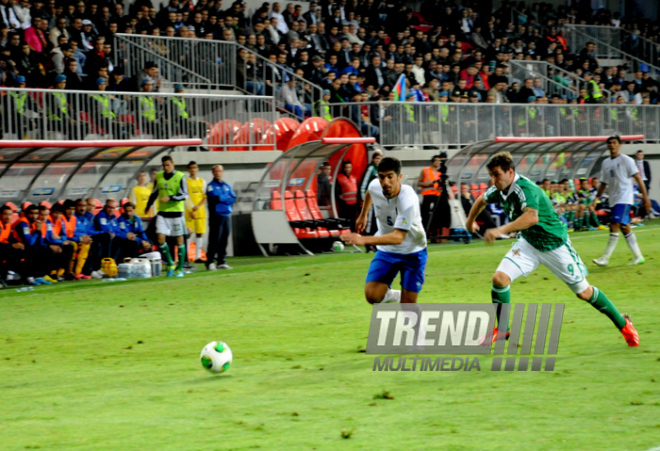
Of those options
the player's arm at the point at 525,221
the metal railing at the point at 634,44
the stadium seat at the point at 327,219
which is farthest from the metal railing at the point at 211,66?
the metal railing at the point at 634,44

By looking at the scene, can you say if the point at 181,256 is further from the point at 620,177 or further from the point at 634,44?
the point at 634,44

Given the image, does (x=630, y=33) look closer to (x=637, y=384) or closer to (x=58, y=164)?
(x=58, y=164)

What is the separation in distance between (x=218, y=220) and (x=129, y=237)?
169 centimetres

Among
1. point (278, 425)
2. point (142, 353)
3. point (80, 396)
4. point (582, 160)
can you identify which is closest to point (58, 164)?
point (142, 353)

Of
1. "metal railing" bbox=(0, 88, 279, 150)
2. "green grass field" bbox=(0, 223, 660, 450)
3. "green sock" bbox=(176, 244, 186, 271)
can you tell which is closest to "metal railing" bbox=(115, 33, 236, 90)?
"metal railing" bbox=(0, 88, 279, 150)

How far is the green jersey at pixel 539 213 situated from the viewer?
845 centimetres

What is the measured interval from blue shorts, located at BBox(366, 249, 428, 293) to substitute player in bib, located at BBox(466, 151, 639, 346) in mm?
678

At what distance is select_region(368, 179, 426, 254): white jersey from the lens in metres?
8.32

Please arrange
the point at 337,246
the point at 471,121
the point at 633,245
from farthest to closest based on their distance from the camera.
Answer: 1. the point at 471,121
2. the point at 337,246
3. the point at 633,245

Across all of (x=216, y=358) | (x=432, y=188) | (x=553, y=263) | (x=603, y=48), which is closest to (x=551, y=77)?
(x=603, y=48)

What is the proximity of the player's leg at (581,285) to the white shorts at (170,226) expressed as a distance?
9.27 meters

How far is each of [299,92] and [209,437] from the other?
19.7 metres

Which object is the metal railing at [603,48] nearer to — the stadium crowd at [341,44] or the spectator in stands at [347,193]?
the stadium crowd at [341,44]

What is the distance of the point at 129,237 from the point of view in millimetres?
16812
